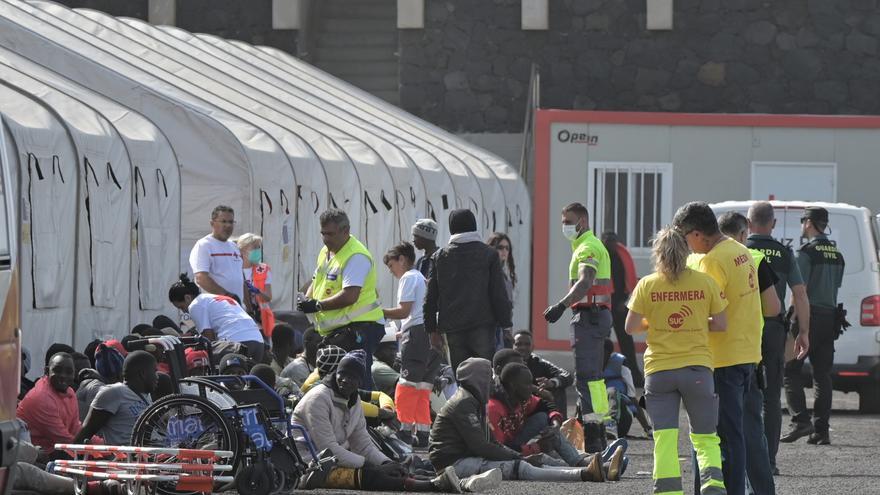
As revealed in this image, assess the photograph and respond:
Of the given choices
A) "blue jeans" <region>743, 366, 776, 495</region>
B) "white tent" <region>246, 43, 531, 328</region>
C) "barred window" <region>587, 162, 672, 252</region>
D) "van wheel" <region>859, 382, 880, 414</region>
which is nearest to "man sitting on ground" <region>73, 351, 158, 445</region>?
"blue jeans" <region>743, 366, 776, 495</region>

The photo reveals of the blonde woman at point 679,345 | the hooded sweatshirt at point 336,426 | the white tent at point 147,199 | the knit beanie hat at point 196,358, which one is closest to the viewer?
the blonde woman at point 679,345

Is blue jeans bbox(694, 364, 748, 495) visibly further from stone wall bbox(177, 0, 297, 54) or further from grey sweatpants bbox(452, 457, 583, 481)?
stone wall bbox(177, 0, 297, 54)

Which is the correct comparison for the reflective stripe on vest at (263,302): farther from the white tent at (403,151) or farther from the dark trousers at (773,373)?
the white tent at (403,151)

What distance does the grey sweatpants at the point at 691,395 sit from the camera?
9148 millimetres

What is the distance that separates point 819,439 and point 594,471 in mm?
3273

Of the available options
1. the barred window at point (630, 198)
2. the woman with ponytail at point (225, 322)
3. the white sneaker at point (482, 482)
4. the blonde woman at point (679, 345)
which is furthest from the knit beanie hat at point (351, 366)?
the barred window at point (630, 198)

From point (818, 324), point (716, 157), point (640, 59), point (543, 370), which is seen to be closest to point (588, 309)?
point (543, 370)

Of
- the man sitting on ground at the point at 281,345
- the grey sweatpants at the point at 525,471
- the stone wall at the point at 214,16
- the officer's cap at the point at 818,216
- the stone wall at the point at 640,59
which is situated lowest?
the grey sweatpants at the point at 525,471

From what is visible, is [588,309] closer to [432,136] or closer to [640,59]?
[432,136]

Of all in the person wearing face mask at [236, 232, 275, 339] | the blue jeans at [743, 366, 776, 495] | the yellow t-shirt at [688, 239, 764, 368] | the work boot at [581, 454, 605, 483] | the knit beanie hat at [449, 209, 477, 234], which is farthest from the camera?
the person wearing face mask at [236, 232, 275, 339]

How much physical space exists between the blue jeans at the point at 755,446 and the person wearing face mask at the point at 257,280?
612 cm

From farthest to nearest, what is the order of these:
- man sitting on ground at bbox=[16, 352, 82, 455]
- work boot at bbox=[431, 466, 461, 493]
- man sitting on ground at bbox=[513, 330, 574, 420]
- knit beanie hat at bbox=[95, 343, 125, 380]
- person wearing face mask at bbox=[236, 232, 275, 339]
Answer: person wearing face mask at bbox=[236, 232, 275, 339]
man sitting on ground at bbox=[513, 330, 574, 420]
knit beanie hat at bbox=[95, 343, 125, 380]
work boot at bbox=[431, 466, 461, 493]
man sitting on ground at bbox=[16, 352, 82, 455]

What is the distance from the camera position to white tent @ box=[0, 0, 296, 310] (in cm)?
1725

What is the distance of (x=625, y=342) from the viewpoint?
18.6 metres
